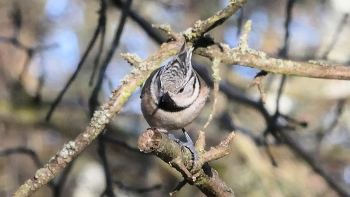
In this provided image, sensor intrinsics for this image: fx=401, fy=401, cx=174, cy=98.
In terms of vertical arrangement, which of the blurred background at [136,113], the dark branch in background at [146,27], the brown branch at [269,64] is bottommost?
the blurred background at [136,113]

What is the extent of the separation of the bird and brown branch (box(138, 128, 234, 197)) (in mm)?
418

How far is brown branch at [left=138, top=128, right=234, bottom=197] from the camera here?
1.33 metres

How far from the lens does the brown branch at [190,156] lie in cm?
133

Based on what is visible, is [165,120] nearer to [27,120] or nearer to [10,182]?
[27,120]

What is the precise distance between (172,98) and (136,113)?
6.04ft

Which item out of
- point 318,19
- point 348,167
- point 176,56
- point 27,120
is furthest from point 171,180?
point 318,19

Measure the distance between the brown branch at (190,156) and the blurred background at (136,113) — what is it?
0.77 metres

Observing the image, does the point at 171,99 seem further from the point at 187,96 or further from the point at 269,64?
the point at 269,64

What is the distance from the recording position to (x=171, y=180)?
15.6 ft

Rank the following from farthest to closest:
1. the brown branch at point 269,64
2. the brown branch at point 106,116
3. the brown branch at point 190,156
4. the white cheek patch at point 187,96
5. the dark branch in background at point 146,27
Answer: the dark branch in background at point 146,27 → the white cheek patch at point 187,96 → the brown branch at point 269,64 → the brown branch at point 106,116 → the brown branch at point 190,156

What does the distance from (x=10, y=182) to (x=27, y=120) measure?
76 cm

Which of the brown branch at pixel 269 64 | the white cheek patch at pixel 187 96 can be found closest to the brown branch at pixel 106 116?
the brown branch at pixel 269 64

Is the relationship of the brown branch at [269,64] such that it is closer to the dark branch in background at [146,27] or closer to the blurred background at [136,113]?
the blurred background at [136,113]

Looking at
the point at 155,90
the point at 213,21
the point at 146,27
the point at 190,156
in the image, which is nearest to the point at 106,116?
the point at 190,156
